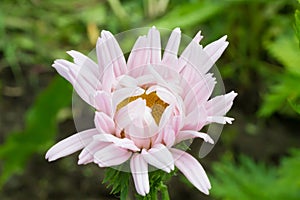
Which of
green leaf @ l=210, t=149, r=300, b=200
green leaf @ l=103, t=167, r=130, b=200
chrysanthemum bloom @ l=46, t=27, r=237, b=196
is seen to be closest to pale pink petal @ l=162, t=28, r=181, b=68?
chrysanthemum bloom @ l=46, t=27, r=237, b=196

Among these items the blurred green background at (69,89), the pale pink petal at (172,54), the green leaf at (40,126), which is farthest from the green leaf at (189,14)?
the pale pink petal at (172,54)

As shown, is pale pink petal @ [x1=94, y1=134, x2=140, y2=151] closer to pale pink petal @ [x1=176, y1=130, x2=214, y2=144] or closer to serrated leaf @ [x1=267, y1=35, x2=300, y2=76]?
pale pink petal @ [x1=176, y1=130, x2=214, y2=144]

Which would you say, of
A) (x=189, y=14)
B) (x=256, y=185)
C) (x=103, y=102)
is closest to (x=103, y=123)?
(x=103, y=102)

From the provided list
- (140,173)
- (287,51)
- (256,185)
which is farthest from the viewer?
(287,51)

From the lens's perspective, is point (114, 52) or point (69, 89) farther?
point (69, 89)

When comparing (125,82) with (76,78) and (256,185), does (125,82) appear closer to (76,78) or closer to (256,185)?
(76,78)

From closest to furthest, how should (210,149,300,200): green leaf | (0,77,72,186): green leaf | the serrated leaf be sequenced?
(210,149,300,200): green leaf
the serrated leaf
(0,77,72,186): green leaf
